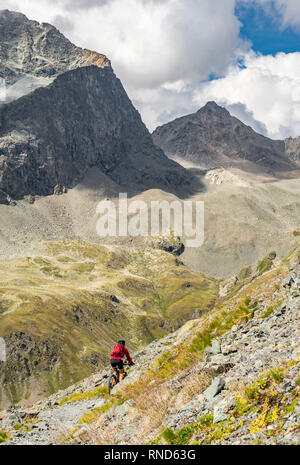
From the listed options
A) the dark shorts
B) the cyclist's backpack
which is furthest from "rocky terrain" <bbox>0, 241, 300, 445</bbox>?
the cyclist's backpack

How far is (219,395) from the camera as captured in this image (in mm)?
12047

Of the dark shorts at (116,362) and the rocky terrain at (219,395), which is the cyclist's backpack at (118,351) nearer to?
the dark shorts at (116,362)

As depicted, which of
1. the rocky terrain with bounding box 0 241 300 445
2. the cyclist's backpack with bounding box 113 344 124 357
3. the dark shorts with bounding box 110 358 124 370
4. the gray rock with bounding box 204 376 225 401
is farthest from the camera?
the cyclist's backpack with bounding box 113 344 124 357

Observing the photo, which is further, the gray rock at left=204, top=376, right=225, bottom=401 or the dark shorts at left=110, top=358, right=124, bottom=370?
the dark shorts at left=110, top=358, right=124, bottom=370

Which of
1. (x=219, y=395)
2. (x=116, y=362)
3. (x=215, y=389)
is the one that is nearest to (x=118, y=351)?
(x=116, y=362)

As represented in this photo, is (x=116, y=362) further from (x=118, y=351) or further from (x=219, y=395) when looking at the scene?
(x=219, y=395)

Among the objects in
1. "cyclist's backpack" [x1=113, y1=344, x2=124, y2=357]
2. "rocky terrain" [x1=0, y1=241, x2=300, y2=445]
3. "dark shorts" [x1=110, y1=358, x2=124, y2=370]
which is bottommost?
"dark shorts" [x1=110, y1=358, x2=124, y2=370]

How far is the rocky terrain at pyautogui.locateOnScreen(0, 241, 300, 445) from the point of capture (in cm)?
950

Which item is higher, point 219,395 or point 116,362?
point 219,395

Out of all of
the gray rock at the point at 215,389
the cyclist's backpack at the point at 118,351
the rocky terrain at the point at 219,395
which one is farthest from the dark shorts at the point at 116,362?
the gray rock at the point at 215,389

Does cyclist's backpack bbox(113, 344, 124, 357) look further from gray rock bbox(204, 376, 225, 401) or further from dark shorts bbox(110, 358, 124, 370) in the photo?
gray rock bbox(204, 376, 225, 401)
